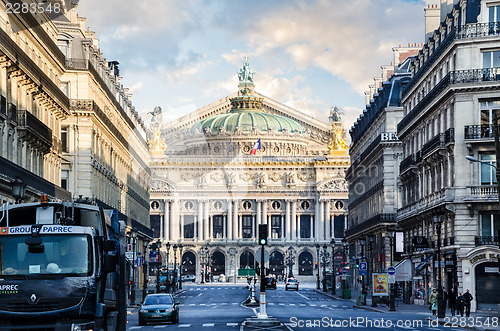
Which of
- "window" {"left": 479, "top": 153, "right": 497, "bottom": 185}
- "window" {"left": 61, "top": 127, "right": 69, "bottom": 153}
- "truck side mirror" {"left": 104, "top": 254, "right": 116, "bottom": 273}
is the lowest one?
"truck side mirror" {"left": 104, "top": 254, "right": 116, "bottom": 273}

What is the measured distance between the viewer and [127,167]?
103625mm

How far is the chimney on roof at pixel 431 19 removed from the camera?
83188mm

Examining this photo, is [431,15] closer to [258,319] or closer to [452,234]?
[452,234]

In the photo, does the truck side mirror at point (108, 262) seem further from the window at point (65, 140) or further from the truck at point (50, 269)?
the window at point (65, 140)

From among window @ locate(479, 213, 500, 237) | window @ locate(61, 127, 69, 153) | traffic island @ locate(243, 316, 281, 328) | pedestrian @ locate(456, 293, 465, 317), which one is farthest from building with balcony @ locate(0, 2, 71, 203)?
window @ locate(479, 213, 500, 237)

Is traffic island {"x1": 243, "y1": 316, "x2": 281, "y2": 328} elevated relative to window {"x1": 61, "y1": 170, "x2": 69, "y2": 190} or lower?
lower

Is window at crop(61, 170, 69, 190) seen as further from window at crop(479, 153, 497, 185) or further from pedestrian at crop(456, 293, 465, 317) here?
pedestrian at crop(456, 293, 465, 317)

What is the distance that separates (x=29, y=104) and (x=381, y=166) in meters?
51.4

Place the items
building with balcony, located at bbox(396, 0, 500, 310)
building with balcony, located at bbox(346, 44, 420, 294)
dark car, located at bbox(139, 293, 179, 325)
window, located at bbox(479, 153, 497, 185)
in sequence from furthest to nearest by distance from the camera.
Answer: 1. building with balcony, located at bbox(346, 44, 420, 294)
2. window, located at bbox(479, 153, 497, 185)
3. building with balcony, located at bbox(396, 0, 500, 310)
4. dark car, located at bbox(139, 293, 179, 325)

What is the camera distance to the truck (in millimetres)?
23609

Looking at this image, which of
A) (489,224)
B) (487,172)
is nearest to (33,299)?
(487,172)

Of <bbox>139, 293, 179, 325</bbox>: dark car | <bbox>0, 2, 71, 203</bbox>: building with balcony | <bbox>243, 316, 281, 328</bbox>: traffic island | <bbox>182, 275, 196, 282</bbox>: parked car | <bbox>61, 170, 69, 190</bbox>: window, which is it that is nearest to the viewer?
<bbox>243, 316, 281, 328</bbox>: traffic island

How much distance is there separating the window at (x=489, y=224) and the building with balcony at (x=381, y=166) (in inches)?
883

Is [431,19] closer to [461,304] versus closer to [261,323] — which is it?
[461,304]
